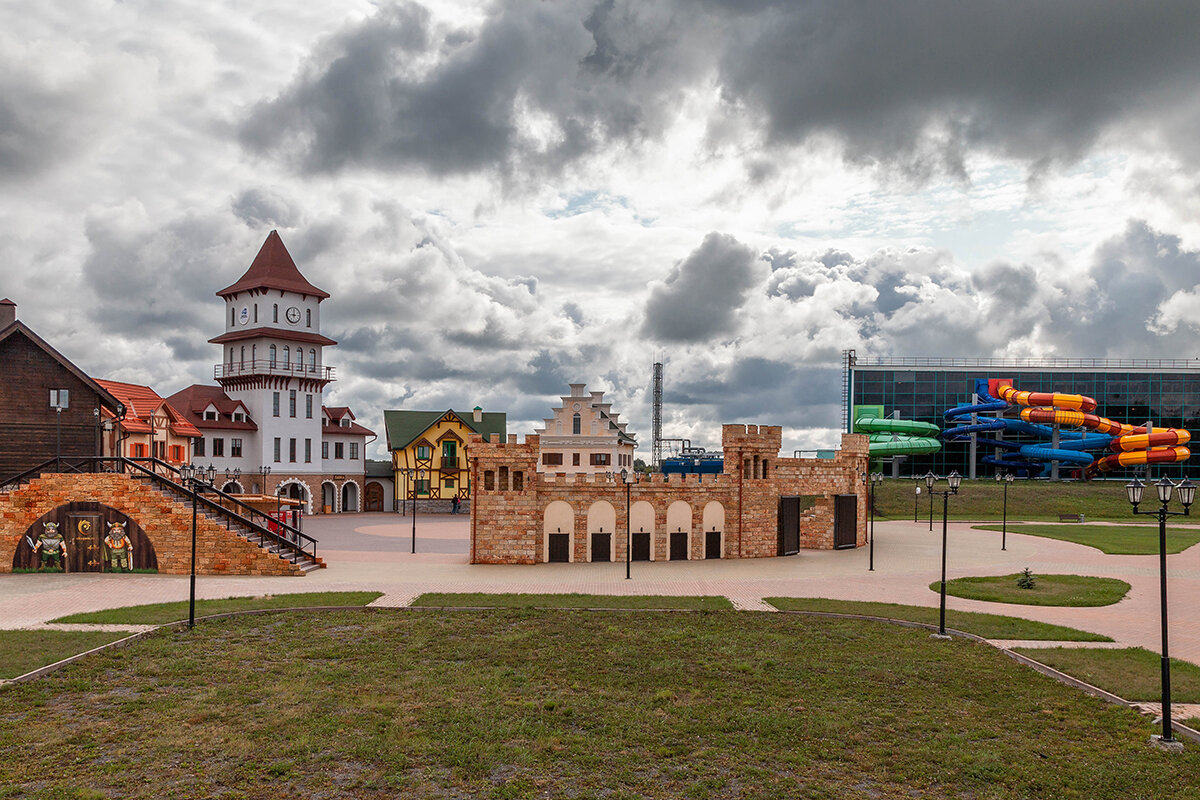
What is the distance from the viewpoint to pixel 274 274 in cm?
6053

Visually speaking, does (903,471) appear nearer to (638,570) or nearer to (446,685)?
(638,570)

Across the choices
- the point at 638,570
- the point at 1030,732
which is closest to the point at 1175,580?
the point at 638,570

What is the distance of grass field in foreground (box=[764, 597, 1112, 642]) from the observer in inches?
715

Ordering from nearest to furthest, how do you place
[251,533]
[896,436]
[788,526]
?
1. [251,533]
2. [788,526]
3. [896,436]

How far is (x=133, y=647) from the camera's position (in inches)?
648

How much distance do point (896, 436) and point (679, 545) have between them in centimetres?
4748

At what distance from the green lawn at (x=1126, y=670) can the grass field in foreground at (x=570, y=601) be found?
25.9 feet

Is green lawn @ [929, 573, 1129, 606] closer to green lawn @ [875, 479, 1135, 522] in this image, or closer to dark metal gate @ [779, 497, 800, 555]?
dark metal gate @ [779, 497, 800, 555]

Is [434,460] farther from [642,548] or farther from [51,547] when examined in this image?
[51,547]

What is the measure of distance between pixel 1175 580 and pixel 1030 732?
1982 cm

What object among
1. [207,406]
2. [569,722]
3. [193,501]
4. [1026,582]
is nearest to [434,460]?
[207,406]

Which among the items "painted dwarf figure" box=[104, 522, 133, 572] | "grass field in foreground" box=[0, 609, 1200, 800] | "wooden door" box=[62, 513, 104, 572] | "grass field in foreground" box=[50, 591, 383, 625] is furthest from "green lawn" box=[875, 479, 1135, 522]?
"wooden door" box=[62, 513, 104, 572]

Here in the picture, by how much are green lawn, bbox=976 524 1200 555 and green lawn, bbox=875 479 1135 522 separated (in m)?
7.17

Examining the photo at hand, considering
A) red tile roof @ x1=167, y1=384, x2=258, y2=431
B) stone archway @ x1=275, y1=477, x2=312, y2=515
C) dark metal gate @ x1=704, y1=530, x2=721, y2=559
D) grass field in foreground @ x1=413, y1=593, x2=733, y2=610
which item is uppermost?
red tile roof @ x1=167, y1=384, x2=258, y2=431
